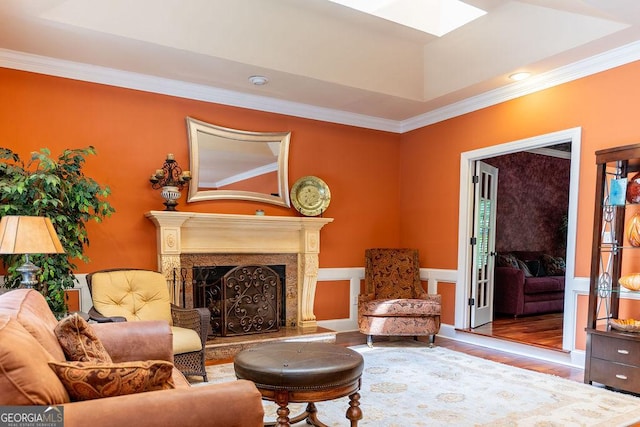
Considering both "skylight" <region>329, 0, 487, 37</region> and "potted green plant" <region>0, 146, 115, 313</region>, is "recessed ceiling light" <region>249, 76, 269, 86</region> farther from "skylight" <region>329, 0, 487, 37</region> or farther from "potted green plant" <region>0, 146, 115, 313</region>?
"potted green plant" <region>0, 146, 115, 313</region>

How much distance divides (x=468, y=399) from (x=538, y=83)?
3.04 m

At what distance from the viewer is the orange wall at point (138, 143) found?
374cm

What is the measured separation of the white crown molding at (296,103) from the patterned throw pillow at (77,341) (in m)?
3.03

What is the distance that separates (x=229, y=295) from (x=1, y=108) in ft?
8.62

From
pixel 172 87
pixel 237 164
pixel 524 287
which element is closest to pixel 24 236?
pixel 172 87

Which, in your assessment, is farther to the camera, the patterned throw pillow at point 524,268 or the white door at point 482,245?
the patterned throw pillow at point 524,268

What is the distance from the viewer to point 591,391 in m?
3.12

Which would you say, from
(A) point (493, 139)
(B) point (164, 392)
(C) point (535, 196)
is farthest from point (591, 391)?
(C) point (535, 196)

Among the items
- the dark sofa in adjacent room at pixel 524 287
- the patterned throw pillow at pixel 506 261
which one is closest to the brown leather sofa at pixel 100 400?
the dark sofa in adjacent room at pixel 524 287

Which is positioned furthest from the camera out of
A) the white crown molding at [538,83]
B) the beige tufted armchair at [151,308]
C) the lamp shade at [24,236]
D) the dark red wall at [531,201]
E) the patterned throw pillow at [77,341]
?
the dark red wall at [531,201]

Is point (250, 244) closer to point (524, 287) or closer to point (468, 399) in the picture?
point (468, 399)

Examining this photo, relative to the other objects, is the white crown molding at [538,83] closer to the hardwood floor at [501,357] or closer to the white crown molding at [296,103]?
the white crown molding at [296,103]

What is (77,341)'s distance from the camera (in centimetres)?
162

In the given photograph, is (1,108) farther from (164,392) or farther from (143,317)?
(164,392)
